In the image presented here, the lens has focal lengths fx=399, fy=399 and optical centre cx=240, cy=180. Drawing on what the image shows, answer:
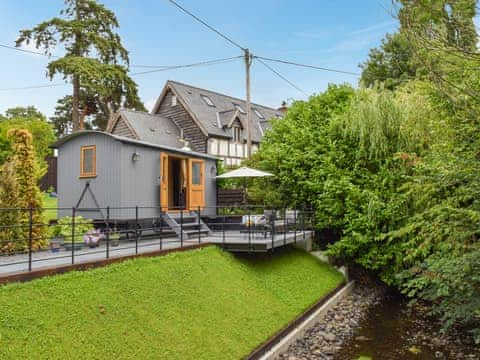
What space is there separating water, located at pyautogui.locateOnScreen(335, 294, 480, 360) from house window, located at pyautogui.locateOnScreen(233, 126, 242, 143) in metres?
17.1

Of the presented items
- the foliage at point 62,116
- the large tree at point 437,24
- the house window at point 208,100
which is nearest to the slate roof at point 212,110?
the house window at point 208,100

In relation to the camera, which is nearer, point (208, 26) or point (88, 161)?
point (88, 161)

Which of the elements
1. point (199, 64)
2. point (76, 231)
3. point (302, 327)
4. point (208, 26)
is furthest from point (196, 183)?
point (199, 64)

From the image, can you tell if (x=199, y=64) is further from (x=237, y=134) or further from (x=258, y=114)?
(x=258, y=114)

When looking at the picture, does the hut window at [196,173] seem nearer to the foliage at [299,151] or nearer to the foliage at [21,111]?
the foliage at [299,151]

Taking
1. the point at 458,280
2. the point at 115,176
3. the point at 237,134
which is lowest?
the point at 458,280

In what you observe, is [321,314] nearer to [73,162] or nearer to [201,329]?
[201,329]

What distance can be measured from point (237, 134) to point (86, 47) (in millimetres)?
10369

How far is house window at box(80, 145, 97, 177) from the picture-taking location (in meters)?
10.8

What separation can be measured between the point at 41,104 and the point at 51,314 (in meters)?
36.1

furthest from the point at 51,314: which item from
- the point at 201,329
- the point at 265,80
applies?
the point at 265,80

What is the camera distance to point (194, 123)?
2495 cm

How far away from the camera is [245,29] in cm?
1606

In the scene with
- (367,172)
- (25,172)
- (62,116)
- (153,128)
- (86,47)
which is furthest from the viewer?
(62,116)
